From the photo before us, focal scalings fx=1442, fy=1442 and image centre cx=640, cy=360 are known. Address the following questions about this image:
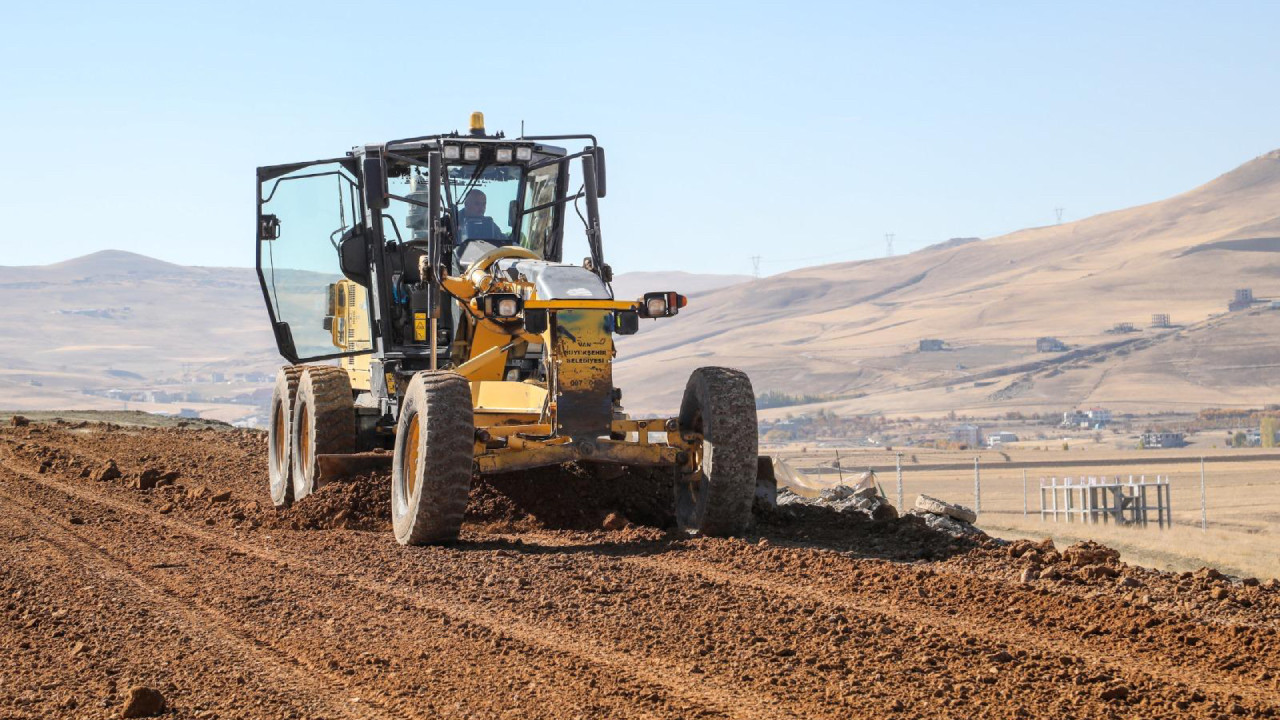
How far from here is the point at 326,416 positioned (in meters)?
14.1

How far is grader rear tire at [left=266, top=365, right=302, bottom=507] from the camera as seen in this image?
15297 mm

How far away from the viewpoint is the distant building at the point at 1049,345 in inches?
7515

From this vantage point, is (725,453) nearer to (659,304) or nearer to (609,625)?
(659,304)

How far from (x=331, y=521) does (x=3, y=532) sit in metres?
2.77

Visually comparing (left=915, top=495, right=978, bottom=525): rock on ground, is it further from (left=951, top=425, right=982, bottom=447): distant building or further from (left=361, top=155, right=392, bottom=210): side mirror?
(left=951, top=425, right=982, bottom=447): distant building

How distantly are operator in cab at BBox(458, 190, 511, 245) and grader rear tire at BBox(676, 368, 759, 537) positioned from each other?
2917mm

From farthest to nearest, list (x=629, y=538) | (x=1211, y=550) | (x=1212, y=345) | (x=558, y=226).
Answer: (x=1212, y=345)
(x=1211, y=550)
(x=558, y=226)
(x=629, y=538)

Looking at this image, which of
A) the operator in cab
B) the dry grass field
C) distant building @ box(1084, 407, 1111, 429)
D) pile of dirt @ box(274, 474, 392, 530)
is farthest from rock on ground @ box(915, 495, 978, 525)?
distant building @ box(1084, 407, 1111, 429)

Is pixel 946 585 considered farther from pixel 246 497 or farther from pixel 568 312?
pixel 246 497

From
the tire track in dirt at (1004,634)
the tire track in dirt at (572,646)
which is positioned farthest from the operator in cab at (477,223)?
the tire track in dirt at (1004,634)

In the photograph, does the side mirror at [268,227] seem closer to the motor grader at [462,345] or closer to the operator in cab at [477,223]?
the motor grader at [462,345]

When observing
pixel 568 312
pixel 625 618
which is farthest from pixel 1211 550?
pixel 625 618

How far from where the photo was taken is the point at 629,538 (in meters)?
12.1

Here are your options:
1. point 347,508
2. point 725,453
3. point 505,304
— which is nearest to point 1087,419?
point 347,508
